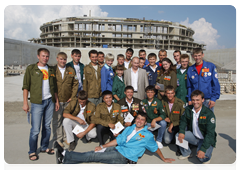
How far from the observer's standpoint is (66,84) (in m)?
3.78

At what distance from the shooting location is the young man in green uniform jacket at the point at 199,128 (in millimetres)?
2936

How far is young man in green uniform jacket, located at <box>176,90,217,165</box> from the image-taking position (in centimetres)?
294

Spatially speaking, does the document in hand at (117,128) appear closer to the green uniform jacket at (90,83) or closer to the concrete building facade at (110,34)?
the green uniform jacket at (90,83)

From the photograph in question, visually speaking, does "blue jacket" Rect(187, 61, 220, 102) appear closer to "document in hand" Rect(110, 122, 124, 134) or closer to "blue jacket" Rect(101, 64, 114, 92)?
"document in hand" Rect(110, 122, 124, 134)

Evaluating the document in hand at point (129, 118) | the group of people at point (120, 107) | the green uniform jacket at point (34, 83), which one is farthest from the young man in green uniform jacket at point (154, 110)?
the green uniform jacket at point (34, 83)

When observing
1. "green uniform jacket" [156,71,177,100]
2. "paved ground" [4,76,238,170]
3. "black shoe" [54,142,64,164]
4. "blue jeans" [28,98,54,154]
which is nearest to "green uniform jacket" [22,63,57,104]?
"blue jeans" [28,98,54,154]

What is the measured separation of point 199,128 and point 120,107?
70.9 inches

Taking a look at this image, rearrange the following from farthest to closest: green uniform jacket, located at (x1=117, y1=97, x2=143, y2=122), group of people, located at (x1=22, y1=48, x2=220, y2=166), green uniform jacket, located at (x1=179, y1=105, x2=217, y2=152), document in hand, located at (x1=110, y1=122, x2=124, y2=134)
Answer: green uniform jacket, located at (x1=117, y1=97, x2=143, y2=122), document in hand, located at (x1=110, y1=122, x2=124, y2=134), group of people, located at (x1=22, y1=48, x2=220, y2=166), green uniform jacket, located at (x1=179, y1=105, x2=217, y2=152)

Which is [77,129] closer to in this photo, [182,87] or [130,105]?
[130,105]

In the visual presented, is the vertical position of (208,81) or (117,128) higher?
(208,81)

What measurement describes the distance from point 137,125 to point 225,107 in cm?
606

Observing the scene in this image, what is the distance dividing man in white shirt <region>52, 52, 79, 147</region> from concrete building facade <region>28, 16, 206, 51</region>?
58.2 metres

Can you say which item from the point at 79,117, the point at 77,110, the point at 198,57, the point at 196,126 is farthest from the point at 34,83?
the point at 198,57

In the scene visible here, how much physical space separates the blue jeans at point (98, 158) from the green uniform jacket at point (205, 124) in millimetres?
1378
